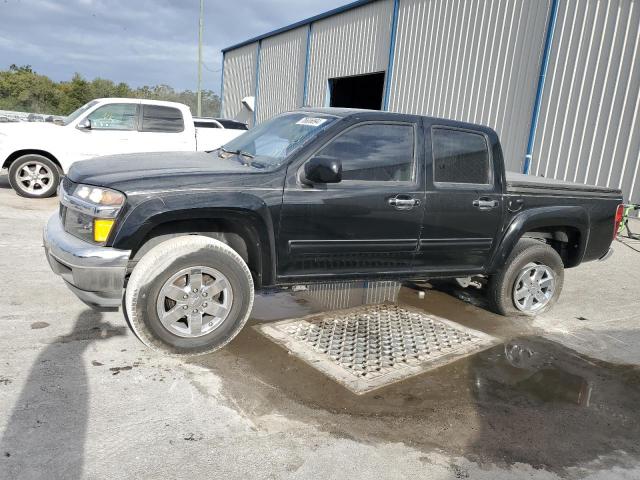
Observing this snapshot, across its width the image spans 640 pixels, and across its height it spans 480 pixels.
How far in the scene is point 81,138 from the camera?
910 cm

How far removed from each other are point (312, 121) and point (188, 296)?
1756 millimetres

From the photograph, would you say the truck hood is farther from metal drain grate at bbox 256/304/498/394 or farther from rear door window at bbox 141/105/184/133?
rear door window at bbox 141/105/184/133

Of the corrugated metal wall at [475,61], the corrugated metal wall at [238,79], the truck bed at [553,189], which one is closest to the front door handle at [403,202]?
the truck bed at [553,189]

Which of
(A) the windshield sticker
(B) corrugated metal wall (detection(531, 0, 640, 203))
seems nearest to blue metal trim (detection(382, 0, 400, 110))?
(B) corrugated metal wall (detection(531, 0, 640, 203))

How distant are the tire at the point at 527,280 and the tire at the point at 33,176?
25.9ft

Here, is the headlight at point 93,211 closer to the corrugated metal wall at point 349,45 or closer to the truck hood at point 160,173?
the truck hood at point 160,173

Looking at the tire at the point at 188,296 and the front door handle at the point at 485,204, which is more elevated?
the front door handle at the point at 485,204

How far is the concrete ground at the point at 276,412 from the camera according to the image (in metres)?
2.50

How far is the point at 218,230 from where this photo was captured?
377 centimetres

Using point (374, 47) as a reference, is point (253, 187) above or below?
below

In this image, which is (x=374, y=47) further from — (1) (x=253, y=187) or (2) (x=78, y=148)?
(1) (x=253, y=187)

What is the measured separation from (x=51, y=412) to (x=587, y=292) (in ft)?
19.7

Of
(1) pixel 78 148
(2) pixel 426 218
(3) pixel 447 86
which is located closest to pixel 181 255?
(2) pixel 426 218

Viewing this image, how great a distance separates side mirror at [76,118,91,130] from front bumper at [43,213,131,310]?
6347 mm
